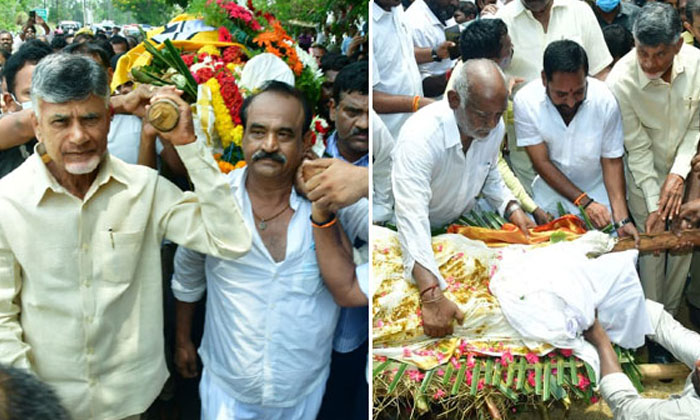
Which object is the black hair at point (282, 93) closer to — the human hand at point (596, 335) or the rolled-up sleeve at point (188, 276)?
the rolled-up sleeve at point (188, 276)

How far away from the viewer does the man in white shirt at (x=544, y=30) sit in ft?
6.20

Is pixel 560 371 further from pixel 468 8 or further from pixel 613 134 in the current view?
pixel 468 8

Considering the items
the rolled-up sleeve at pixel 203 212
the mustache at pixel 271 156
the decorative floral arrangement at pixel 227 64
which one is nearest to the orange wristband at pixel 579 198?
the decorative floral arrangement at pixel 227 64

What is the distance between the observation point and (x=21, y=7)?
1.89 meters

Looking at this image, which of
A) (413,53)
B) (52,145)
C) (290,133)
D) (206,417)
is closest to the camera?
(52,145)

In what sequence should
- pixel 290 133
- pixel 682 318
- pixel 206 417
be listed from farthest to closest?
pixel 682 318
pixel 206 417
pixel 290 133

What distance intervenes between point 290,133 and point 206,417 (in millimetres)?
737

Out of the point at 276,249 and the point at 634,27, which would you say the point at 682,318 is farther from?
the point at 276,249

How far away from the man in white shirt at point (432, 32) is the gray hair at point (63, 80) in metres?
0.87

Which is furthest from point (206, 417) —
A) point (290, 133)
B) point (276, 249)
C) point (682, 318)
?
point (682, 318)

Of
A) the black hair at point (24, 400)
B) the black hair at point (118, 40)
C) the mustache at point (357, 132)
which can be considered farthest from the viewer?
the black hair at point (118, 40)

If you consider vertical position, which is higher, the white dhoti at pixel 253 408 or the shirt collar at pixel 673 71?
the shirt collar at pixel 673 71

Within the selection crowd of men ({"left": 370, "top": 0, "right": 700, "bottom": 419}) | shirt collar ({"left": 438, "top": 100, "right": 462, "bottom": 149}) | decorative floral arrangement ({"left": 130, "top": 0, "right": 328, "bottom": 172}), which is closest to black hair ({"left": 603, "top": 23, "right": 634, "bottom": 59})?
crowd of men ({"left": 370, "top": 0, "right": 700, "bottom": 419})

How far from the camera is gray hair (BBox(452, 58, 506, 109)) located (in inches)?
69.6
